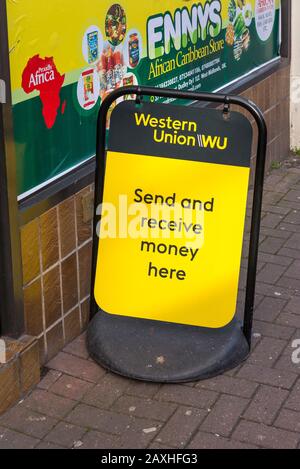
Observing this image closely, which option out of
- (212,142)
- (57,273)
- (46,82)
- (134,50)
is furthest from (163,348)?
(134,50)

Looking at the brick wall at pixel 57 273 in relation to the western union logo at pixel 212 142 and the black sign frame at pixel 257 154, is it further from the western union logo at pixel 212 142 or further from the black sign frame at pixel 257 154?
the western union logo at pixel 212 142

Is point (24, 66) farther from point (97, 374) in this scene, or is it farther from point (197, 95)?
point (97, 374)

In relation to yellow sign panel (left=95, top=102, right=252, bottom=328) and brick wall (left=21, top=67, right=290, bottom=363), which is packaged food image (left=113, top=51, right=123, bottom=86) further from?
brick wall (left=21, top=67, right=290, bottom=363)

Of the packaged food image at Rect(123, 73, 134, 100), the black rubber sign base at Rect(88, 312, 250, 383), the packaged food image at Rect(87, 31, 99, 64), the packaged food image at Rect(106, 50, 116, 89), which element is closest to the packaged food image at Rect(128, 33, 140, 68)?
the packaged food image at Rect(123, 73, 134, 100)

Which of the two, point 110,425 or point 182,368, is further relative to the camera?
point 182,368

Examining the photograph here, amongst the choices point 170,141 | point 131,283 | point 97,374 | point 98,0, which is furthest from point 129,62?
point 97,374

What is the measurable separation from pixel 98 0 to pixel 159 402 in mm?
2136

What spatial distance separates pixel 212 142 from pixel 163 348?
109 cm

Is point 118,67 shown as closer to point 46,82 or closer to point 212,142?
point 46,82

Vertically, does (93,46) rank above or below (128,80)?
above

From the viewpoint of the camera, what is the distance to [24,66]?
4168 mm

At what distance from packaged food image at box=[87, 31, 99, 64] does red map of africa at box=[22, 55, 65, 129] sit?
0.97ft

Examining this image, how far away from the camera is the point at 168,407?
4.30 metres

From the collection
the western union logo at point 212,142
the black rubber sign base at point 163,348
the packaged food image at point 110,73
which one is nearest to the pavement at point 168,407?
the black rubber sign base at point 163,348
